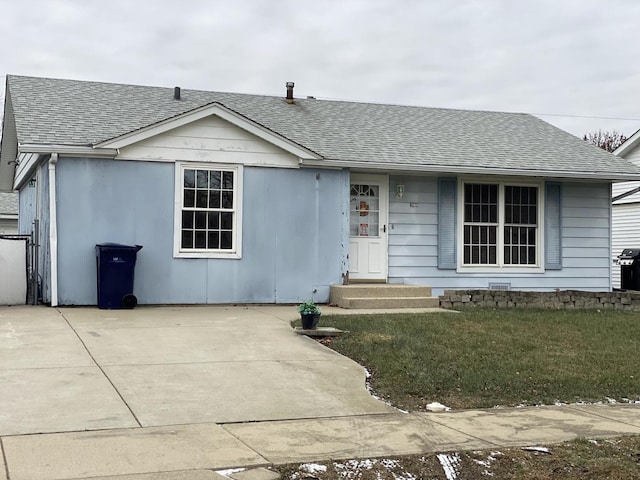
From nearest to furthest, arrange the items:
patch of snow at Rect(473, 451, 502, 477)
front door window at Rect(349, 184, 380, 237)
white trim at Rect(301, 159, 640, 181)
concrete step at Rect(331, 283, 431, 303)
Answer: patch of snow at Rect(473, 451, 502, 477), concrete step at Rect(331, 283, 431, 303), white trim at Rect(301, 159, 640, 181), front door window at Rect(349, 184, 380, 237)

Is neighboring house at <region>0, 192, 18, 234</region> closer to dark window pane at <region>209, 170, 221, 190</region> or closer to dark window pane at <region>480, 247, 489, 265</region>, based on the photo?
dark window pane at <region>209, 170, 221, 190</region>

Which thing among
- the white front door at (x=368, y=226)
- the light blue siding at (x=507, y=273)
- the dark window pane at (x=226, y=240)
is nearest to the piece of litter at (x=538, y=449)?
the dark window pane at (x=226, y=240)

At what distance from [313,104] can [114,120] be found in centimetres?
567

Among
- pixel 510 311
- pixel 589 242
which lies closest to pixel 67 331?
pixel 510 311

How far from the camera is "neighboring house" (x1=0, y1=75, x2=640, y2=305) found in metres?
13.1

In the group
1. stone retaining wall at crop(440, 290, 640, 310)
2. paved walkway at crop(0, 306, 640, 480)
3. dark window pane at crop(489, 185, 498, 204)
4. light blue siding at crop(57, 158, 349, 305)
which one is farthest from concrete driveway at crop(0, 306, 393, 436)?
dark window pane at crop(489, 185, 498, 204)

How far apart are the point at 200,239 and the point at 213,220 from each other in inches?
17.0

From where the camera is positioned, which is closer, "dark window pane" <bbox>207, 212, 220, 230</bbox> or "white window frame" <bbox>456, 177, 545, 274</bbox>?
"dark window pane" <bbox>207, 212, 220, 230</bbox>

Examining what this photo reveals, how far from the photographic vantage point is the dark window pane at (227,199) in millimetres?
13844

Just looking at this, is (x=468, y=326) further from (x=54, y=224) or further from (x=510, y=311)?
(x=54, y=224)

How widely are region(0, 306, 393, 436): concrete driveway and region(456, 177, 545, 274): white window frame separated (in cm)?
584

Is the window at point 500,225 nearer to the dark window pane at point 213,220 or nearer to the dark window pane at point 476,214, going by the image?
the dark window pane at point 476,214

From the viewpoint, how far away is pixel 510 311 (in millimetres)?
13641

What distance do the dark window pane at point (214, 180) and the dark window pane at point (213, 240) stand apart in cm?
87
